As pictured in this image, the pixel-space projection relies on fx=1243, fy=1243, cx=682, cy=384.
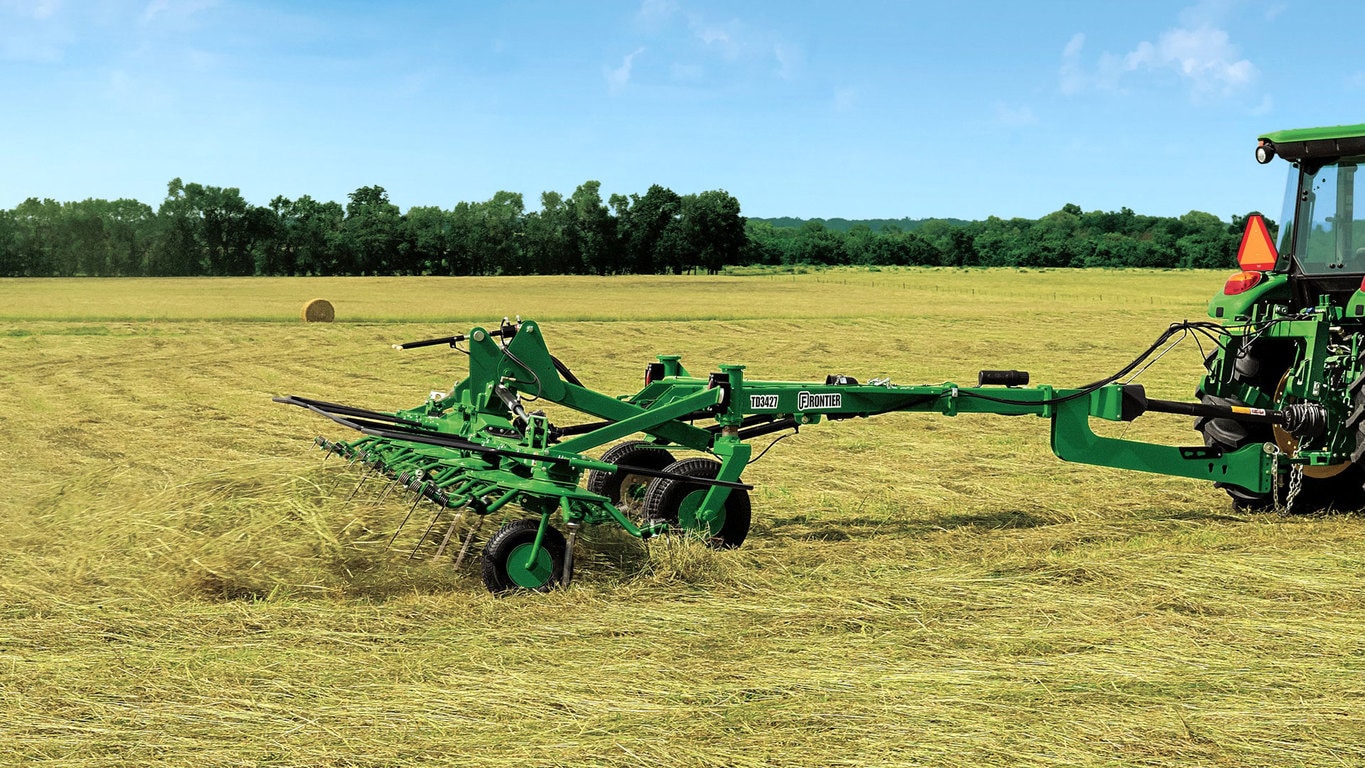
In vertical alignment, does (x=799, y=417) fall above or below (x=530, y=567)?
above

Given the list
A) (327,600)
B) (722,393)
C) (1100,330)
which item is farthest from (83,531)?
(1100,330)

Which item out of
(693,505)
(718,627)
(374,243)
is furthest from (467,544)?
(374,243)

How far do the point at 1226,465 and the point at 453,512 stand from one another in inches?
194

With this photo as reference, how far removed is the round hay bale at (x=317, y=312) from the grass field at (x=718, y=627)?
19.6 meters

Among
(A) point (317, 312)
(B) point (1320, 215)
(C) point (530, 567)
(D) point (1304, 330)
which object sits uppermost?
(B) point (1320, 215)

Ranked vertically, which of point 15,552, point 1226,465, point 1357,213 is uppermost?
point 1357,213

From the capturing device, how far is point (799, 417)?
7.32 meters

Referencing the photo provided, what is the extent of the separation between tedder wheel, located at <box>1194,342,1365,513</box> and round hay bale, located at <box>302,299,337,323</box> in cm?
2549

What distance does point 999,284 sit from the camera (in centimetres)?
5988

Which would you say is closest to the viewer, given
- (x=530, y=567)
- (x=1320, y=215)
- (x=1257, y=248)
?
(x=530, y=567)

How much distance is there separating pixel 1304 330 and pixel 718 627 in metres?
4.71

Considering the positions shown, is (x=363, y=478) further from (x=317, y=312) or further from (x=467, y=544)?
(x=317, y=312)

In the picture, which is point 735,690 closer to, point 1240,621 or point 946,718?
point 946,718

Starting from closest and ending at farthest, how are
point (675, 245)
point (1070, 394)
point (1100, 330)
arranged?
point (1070, 394) < point (1100, 330) < point (675, 245)
